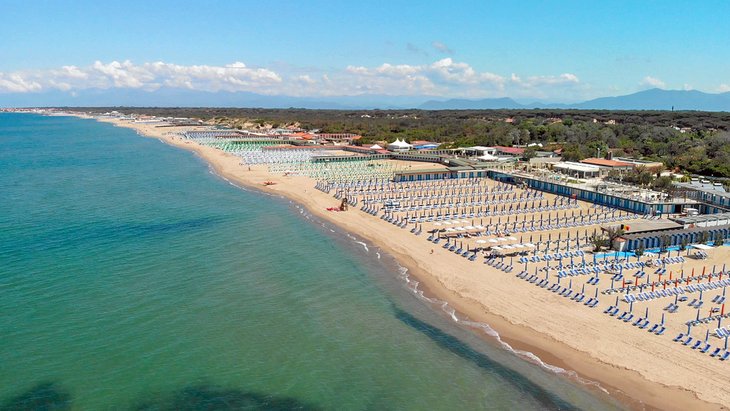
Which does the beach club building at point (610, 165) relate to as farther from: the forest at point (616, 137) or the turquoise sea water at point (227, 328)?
the turquoise sea water at point (227, 328)

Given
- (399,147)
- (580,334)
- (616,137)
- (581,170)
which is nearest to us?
(580,334)

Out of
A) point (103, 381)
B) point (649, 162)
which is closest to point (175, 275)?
point (103, 381)

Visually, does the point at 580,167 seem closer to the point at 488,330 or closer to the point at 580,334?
the point at 580,334

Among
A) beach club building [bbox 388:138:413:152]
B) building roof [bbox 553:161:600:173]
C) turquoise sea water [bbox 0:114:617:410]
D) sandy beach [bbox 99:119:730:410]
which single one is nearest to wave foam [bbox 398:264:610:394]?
sandy beach [bbox 99:119:730:410]

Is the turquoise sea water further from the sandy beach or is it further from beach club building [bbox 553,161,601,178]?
beach club building [bbox 553,161,601,178]

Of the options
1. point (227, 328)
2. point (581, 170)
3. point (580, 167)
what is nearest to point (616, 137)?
point (580, 167)

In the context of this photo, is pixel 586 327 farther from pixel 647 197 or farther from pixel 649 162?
pixel 649 162
